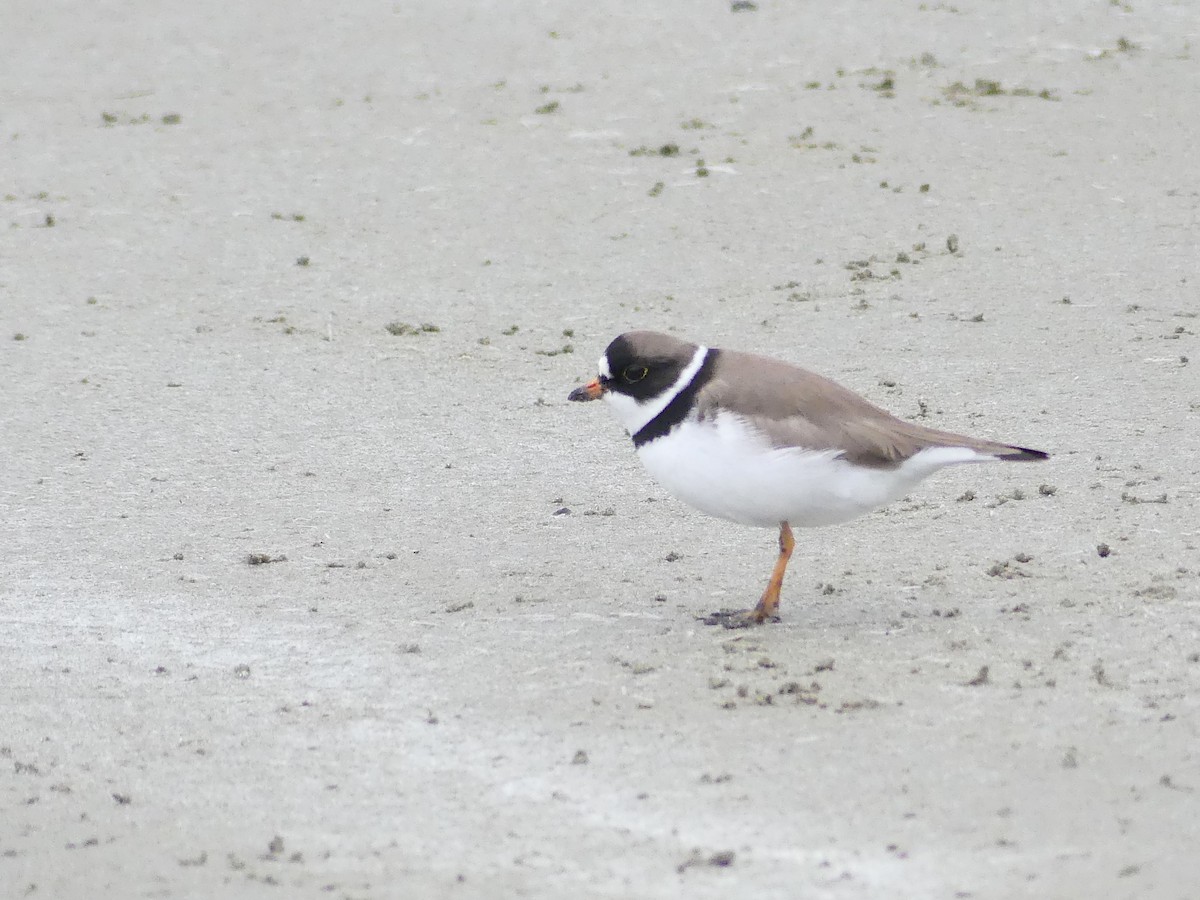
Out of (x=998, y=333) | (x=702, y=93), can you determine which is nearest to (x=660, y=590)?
(x=998, y=333)

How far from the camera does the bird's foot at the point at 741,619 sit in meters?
5.39

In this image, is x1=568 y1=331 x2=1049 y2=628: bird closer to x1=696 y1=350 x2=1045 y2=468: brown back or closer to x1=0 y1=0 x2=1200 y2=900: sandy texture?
x1=696 y1=350 x2=1045 y2=468: brown back

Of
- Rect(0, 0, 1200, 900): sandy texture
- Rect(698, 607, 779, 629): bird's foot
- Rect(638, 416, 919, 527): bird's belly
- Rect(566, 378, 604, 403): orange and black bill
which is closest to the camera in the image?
Rect(0, 0, 1200, 900): sandy texture

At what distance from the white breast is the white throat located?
126 millimetres

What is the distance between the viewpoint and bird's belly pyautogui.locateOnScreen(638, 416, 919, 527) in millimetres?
5250

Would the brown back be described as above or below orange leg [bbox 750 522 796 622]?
above

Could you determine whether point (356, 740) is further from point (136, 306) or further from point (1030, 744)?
point (136, 306)

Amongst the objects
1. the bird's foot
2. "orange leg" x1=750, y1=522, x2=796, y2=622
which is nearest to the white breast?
"orange leg" x1=750, y1=522, x2=796, y2=622

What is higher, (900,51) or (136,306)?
(900,51)

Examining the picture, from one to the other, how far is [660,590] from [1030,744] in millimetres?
1678

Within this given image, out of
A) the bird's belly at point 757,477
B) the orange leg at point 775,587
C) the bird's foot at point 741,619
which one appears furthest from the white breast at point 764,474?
the bird's foot at point 741,619

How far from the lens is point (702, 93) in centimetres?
1161

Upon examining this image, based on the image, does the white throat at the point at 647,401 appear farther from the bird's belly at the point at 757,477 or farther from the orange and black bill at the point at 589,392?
the bird's belly at the point at 757,477

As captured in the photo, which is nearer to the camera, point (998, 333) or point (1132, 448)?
point (1132, 448)
